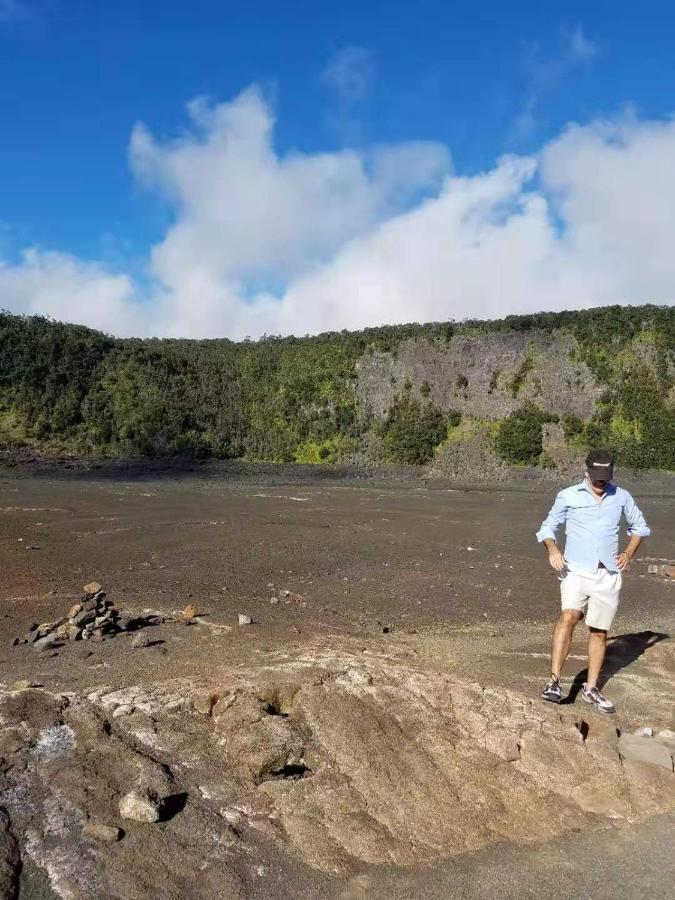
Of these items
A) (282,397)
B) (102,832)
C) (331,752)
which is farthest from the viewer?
(282,397)

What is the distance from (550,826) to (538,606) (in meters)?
5.35

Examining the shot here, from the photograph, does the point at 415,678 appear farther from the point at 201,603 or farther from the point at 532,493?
the point at 532,493

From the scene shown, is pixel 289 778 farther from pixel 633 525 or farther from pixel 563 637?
pixel 633 525

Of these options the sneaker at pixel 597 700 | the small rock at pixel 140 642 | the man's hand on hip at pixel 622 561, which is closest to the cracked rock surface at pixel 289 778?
the sneaker at pixel 597 700

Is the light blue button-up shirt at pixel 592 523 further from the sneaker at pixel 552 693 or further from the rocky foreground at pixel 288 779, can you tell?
the rocky foreground at pixel 288 779

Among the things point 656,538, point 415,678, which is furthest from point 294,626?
point 656,538

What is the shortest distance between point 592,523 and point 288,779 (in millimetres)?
3239

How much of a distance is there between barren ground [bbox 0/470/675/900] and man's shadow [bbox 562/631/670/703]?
42 mm

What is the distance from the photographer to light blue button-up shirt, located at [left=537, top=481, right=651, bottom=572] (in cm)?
561

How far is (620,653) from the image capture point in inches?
274

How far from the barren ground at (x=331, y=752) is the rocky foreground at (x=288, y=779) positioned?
1 centimetres

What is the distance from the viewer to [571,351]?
41.0 meters

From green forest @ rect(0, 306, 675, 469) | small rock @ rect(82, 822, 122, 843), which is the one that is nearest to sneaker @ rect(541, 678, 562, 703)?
small rock @ rect(82, 822, 122, 843)

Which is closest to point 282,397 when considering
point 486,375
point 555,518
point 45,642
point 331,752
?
point 486,375
